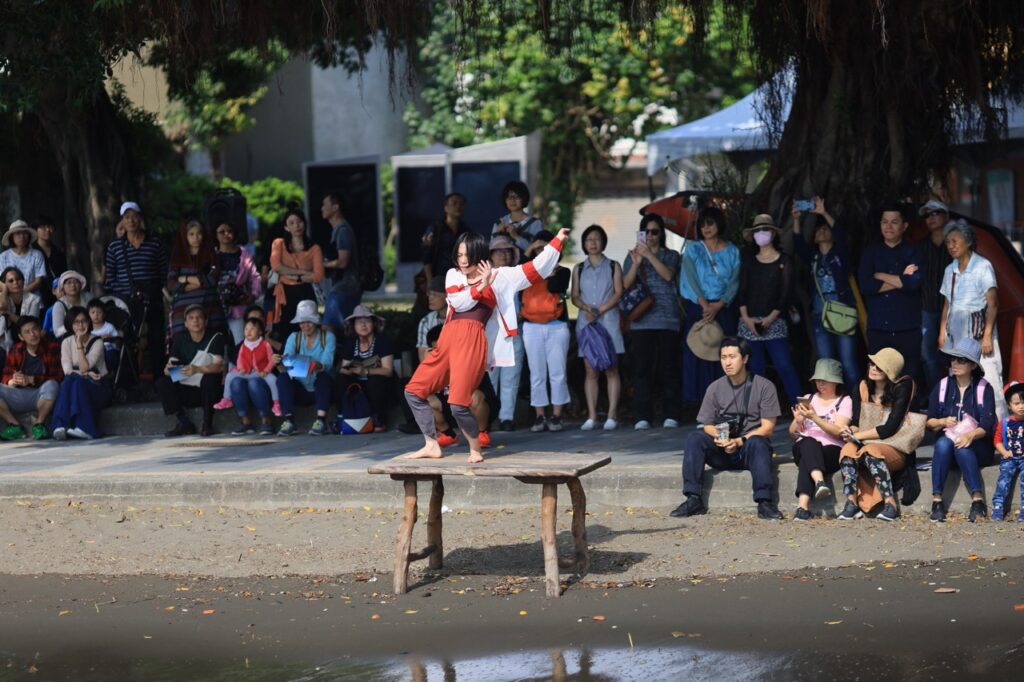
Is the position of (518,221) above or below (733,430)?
above

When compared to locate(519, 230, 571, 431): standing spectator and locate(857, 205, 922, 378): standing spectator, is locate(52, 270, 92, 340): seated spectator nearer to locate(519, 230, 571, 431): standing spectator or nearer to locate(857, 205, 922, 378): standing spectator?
locate(519, 230, 571, 431): standing spectator

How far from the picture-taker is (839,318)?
12141mm

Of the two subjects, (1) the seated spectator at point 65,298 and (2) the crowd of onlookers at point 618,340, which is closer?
(2) the crowd of onlookers at point 618,340

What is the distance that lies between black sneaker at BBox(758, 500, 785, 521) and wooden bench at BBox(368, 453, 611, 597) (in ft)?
4.90

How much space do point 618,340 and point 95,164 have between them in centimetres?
647

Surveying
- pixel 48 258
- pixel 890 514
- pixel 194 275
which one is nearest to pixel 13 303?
pixel 48 258

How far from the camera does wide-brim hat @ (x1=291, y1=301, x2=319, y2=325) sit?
13.4 m

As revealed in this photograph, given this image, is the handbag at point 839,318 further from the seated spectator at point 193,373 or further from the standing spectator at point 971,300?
the seated spectator at point 193,373

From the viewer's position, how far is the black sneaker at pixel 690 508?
1009 centimetres

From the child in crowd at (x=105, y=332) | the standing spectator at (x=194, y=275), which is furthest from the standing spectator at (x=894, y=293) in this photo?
the child in crowd at (x=105, y=332)

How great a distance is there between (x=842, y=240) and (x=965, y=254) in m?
1.41

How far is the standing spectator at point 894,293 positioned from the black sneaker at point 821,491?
2.15 metres

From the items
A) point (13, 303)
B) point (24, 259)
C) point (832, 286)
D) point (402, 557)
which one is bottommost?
point (402, 557)

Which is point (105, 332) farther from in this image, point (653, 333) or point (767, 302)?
point (767, 302)
